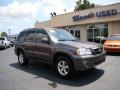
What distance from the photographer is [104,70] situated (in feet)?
26.2

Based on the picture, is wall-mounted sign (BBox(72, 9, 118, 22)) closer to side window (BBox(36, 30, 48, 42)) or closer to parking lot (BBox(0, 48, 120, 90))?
parking lot (BBox(0, 48, 120, 90))

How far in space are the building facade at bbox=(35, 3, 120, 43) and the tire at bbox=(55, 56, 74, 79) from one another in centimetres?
1598

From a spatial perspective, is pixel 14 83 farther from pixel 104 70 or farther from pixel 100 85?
pixel 104 70

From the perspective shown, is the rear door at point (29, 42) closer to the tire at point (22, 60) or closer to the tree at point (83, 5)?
the tire at point (22, 60)

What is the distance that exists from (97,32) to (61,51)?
60.7 ft

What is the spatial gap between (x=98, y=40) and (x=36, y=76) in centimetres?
1801

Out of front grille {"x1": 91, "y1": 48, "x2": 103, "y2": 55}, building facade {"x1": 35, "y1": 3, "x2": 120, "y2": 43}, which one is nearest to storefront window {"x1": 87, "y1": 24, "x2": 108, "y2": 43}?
building facade {"x1": 35, "y1": 3, "x2": 120, "y2": 43}

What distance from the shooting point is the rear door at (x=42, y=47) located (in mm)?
7523

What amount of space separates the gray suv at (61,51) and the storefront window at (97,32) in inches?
613

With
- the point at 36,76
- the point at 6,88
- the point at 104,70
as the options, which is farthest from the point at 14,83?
the point at 104,70

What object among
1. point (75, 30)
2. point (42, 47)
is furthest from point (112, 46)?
point (75, 30)

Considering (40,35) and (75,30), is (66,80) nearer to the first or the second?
(40,35)

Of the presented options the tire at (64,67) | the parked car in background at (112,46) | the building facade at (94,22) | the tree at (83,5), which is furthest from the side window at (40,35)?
the tree at (83,5)

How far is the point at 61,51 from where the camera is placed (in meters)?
6.93
